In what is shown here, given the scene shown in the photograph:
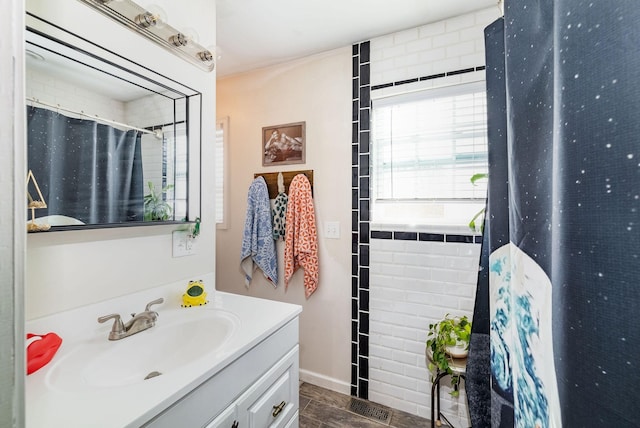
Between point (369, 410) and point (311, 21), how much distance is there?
2.48 m

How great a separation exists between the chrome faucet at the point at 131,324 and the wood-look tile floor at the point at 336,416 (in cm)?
124

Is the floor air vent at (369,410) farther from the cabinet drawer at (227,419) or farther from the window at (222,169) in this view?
the window at (222,169)

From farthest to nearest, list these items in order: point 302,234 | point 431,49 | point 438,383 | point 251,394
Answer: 1. point 302,234
2. point 431,49
3. point 438,383
4. point 251,394

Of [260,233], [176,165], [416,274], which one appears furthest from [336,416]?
[176,165]

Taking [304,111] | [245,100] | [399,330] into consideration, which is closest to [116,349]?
[399,330]

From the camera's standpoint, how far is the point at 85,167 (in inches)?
36.8

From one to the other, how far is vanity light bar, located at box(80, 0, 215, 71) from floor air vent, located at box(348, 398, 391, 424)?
221 cm

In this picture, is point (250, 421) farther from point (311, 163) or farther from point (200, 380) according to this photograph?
point (311, 163)

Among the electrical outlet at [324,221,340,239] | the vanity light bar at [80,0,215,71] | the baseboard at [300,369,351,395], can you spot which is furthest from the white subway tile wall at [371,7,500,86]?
the baseboard at [300,369,351,395]

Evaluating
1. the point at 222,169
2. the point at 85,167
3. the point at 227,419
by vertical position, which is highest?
the point at 222,169

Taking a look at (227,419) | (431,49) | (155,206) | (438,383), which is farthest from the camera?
(431,49)

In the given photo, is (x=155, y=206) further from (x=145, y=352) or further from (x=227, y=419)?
(x=227, y=419)

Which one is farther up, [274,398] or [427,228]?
[427,228]

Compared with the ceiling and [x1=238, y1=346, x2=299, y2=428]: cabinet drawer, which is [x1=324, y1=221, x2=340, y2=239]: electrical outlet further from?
the ceiling
